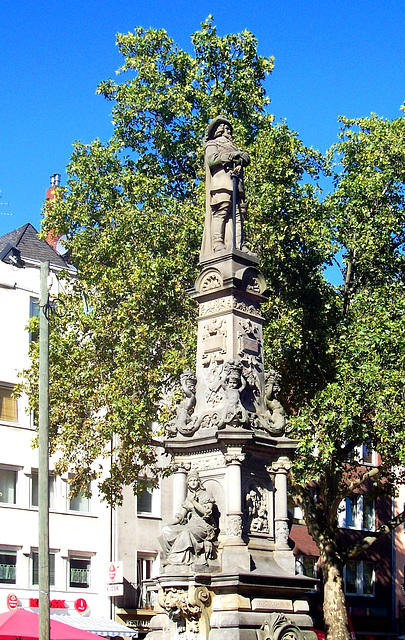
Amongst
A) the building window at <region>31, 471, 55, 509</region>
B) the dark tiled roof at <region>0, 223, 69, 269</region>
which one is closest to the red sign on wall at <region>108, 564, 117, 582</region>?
the building window at <region>31, 471, 55, 509</region>

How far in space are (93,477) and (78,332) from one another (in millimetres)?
4131

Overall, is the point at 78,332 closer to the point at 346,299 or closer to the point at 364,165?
the point at 346,299

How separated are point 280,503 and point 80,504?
834 inches

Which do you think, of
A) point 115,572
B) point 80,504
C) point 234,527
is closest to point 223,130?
point 234,527

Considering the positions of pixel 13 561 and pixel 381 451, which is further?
pixel 13 561

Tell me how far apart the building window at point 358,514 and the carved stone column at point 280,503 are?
29.7 metres

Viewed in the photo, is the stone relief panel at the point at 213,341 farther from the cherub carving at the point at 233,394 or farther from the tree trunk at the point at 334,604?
the tree trunk at the point at 334,604

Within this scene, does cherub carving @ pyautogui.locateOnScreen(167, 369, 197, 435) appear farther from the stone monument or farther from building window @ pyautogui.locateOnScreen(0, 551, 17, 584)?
building window @ pyautogui.locateOnScreen(0, 551, 17, 584)

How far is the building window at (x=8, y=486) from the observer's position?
3302cm

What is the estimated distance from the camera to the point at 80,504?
116 ft

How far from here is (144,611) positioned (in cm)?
3484

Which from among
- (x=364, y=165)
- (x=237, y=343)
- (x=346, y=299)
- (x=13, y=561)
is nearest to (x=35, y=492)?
(x=13, y=561)

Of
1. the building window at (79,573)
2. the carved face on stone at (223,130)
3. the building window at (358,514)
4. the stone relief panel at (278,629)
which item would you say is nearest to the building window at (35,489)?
the building window at (79,573)

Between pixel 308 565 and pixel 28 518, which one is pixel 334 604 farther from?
pixel 308 565
